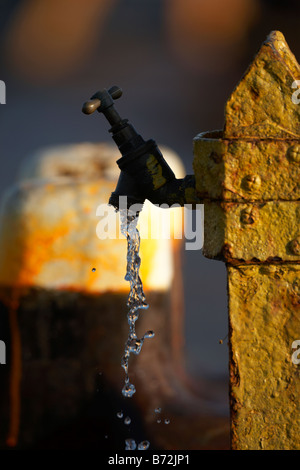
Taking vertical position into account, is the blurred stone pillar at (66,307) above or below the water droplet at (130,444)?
above

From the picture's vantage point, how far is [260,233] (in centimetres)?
165

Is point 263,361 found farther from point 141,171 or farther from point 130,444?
point 130,444

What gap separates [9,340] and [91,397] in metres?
0.61

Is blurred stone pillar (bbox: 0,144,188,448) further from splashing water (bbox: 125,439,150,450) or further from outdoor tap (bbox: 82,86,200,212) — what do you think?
outdoor tap (bbox: 82,86,200,212)

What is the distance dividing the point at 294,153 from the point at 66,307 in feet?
8.31

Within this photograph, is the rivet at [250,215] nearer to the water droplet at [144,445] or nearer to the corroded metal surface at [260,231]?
the corroded metal surface at [260,231]

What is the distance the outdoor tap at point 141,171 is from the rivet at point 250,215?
210mm

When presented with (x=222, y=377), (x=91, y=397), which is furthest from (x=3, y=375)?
(x=222, y=377)

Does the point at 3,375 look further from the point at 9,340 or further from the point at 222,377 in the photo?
the point at 222,377

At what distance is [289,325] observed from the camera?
1.69m

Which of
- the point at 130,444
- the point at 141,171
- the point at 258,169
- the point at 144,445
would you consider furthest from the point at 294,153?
the point at 144,445

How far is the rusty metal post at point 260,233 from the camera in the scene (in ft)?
5.37

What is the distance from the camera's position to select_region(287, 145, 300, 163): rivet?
5.33ft

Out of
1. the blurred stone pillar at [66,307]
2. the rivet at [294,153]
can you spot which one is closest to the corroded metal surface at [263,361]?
the rivet at [294,153]
